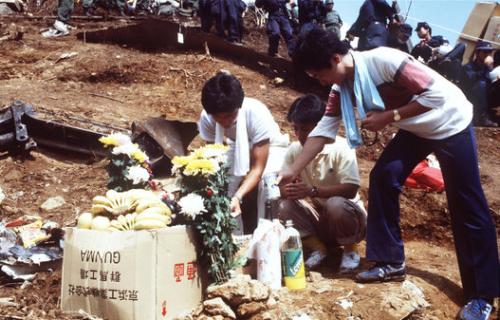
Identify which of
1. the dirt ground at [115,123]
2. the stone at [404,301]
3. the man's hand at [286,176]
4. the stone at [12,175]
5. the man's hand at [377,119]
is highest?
the man's hand at [377,119]

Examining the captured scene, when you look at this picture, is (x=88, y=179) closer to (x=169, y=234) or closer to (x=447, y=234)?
(x=169, y=234)

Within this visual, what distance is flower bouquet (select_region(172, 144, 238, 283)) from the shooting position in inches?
122

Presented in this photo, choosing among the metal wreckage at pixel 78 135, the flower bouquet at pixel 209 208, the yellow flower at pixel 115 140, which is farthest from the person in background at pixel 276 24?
the flower bouquet at pixel 209 208

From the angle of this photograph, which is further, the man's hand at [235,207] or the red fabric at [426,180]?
the red fabric at [426,180]

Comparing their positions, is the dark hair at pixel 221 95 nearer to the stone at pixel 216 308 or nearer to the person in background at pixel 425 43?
the stone at pixel 216 308

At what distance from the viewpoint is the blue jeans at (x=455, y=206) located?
3.28 m

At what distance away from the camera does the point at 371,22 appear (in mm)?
9836

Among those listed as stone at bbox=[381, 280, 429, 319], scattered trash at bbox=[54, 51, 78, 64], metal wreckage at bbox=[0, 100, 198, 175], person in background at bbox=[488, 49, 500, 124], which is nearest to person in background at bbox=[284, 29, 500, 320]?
stone at bbox=[381, 280, 429, 319]

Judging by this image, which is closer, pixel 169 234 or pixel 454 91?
pixel 169 234

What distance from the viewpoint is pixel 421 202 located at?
6363 mm

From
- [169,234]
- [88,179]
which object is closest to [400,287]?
[169,234]

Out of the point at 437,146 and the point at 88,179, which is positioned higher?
the point at 437,146

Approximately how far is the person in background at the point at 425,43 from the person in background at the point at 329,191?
7041mm

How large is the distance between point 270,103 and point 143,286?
693 cm
